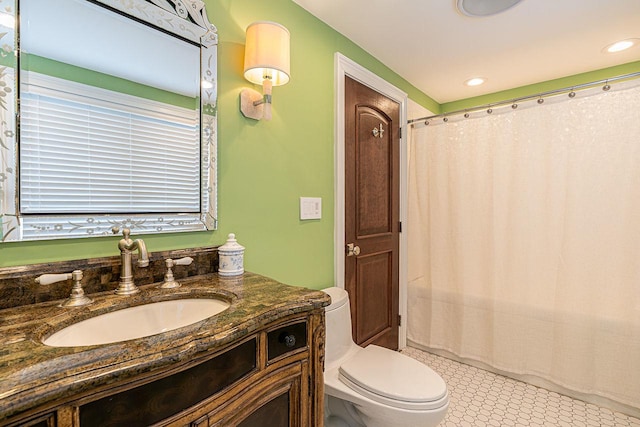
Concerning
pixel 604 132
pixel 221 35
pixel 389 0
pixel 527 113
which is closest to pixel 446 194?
pixel 527 113

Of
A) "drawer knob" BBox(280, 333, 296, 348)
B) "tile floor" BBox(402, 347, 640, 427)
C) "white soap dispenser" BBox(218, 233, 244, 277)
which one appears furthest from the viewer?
"tile floor" BBox(402, 347, 640, 427)

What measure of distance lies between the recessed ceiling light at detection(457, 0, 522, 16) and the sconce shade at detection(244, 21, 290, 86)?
96cm

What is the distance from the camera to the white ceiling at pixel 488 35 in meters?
1.63

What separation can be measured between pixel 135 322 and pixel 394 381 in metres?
1.06

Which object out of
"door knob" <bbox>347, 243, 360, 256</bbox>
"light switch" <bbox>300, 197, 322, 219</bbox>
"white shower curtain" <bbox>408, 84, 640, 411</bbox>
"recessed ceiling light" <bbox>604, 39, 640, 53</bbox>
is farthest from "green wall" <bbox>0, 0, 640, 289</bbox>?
"recessed ceiling light" <bbox>604, 39, 640, 53</bbox>

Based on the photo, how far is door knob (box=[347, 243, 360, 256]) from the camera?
1934 millimetres

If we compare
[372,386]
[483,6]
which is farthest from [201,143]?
[483,6]

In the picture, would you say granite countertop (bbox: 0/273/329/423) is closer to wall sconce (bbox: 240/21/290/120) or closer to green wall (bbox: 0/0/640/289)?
green wall (bbox: 0/0/640/289)

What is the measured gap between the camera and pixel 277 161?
59.6 inches

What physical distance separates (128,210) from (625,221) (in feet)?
8.22

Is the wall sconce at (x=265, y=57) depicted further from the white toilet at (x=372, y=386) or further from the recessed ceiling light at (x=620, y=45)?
the recessed ceiling light at (x=620, y=45)

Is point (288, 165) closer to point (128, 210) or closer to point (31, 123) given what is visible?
point (128, 210)

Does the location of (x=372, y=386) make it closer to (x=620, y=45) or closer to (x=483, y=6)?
(x=483, y=6)

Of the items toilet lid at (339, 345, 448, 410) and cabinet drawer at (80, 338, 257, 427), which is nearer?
cabinet drawer at (80, 338, 257, 427)
